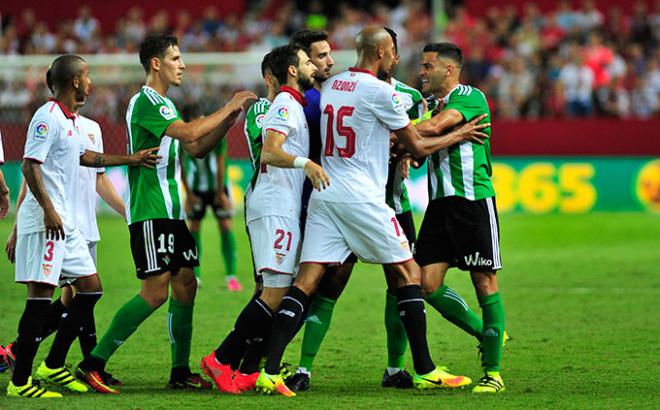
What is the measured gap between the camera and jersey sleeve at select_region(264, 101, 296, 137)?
24.2 feet

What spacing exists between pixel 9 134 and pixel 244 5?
32.7 ft

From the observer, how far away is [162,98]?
25.4 feet

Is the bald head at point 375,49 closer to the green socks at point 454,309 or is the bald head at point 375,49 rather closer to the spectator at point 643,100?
the green socks at point 454,309

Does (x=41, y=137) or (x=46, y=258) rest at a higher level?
(x=41, y=137)

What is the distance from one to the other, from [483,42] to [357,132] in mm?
18625

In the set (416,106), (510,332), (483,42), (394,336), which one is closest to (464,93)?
(416,106)

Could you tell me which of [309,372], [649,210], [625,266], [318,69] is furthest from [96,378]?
[649,210]

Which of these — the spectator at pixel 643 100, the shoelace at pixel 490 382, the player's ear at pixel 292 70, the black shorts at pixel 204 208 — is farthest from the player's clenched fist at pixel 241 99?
the spectator at pixel 643 100

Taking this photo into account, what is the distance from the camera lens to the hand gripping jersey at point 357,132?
24.2 ft

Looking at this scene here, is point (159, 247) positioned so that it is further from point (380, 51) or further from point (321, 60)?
point (380, 51)

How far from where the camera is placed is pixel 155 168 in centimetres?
775

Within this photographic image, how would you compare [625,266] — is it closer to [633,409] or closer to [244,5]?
[633,409]

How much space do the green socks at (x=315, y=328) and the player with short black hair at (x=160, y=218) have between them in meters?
0.70

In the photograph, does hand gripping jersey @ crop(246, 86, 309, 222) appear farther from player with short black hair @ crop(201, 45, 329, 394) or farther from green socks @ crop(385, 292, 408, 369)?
green socks @ crop(385, 292, 408, 369)
